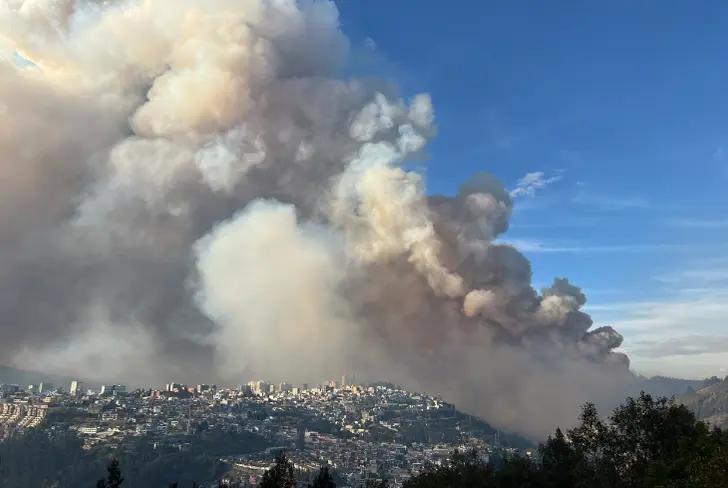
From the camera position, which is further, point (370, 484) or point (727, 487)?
point (370, 484)

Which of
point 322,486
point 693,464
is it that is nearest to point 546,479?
point 322,486

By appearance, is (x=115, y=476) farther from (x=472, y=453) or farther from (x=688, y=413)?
(x=688, y=413)

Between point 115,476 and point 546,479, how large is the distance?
52712mm

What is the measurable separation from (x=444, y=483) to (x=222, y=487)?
32.8 m

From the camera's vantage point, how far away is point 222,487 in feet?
254

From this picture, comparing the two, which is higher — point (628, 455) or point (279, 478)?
point (628, 455)

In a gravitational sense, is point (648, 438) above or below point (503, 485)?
above

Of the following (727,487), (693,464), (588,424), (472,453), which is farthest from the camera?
(472,453)

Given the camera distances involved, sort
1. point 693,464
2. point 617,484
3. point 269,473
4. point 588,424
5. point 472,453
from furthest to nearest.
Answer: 1. point 472,453
2. point 269,473
3. point 588,424
4. point 617,484
5. point 693,464

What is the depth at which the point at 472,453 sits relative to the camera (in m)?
73.1

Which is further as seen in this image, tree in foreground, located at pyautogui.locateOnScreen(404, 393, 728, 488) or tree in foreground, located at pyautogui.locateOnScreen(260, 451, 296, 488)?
tree in foreground, located at pyautogui.locateOnScreen(260, 451, 296, 488)

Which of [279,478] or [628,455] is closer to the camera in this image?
[628,455]

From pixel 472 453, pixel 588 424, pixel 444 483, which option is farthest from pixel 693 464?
pixel 472 453

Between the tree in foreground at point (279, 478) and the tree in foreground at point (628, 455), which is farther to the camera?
the tree in foreground at point (279, 478)
